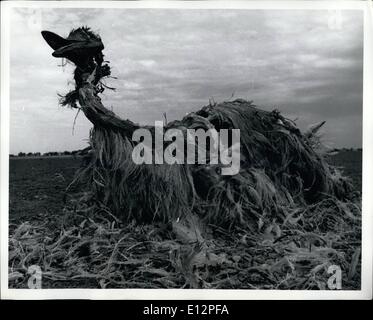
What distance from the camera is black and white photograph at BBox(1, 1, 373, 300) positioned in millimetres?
4066

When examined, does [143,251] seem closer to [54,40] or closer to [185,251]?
[185,251]

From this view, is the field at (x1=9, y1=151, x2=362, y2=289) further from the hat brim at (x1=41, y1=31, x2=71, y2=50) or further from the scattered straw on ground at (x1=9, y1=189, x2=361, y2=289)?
the hat brim at (x1=41, y1=31, x2=71, y2=50)

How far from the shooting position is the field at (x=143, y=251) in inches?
160

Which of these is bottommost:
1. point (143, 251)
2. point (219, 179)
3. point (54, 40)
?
point (143, 251)

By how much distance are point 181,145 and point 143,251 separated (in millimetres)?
731

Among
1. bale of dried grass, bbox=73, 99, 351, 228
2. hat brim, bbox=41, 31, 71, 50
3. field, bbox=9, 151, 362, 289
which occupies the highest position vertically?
hat brim, bbox=41, 31, 71, 50

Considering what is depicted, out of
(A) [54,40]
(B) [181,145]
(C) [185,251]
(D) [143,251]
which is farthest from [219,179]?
(A) [54,40]

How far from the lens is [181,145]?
4.10 m

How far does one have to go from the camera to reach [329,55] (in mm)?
4086

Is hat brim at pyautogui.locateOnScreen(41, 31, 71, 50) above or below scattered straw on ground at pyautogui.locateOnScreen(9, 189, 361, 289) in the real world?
above

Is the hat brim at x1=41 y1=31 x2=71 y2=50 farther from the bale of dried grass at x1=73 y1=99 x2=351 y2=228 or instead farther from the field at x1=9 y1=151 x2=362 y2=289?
the field at x1=9 y1=151 x2=362 y2=289

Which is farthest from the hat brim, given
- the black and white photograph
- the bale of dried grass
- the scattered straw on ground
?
the scattered straw on ground

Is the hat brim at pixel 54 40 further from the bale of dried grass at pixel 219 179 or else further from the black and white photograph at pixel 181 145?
the bale of dried grass at pixel 219 179

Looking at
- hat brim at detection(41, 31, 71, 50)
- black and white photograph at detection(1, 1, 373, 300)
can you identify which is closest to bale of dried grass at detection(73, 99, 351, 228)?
black and white photograph at detection(1, 1, 373, 300)
